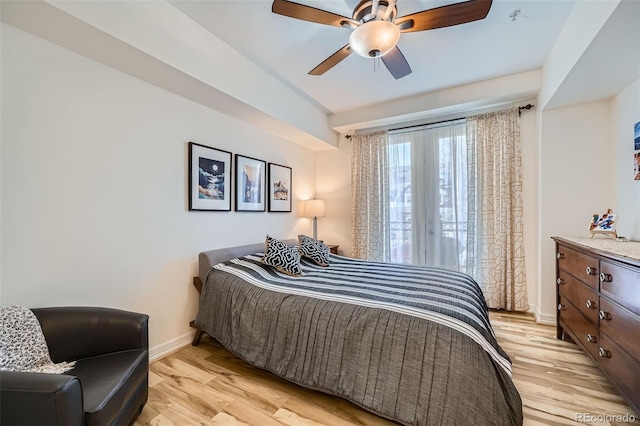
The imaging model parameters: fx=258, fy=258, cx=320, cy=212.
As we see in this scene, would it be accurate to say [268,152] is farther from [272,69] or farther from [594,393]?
[594,393]

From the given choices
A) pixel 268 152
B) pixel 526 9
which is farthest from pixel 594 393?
pixel 268 152

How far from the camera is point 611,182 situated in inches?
100

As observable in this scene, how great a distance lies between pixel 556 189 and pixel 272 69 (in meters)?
3.34

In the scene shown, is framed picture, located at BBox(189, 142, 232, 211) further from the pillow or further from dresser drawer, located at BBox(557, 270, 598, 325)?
dresser drawer, located at BBox(557, 270, 598, 325)

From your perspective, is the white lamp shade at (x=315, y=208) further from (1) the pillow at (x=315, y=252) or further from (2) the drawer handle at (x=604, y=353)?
(2) the drawer handle at (x=604, y=353)

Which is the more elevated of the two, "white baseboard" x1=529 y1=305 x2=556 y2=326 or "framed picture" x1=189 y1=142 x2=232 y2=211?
"framed picture" x1=189 y1=142 x2=232 y2=211

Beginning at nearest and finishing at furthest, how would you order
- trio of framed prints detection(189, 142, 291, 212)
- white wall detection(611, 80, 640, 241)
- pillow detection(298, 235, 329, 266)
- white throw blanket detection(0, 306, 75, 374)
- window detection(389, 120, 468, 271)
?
white throw blanket detection(0, 306, 75, 374), white wall detection(611, 80, 640, 241), trio of framed prints detection(189, 142, 291, 212), pillow detection(298, 235, 329, 266), window detection(389, 120, 468, 271)

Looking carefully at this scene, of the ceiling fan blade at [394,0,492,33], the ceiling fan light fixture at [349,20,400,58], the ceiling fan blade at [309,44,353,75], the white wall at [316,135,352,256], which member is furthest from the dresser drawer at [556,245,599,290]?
the white wall at [316,135,352,256]

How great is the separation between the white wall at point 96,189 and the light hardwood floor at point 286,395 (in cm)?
50

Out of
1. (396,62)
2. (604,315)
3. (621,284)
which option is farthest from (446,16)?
(604,315)

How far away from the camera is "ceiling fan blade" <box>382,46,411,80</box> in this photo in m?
2.02

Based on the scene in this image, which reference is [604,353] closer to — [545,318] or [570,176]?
[545,318]

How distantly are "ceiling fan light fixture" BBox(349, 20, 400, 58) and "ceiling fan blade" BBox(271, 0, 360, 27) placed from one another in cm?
13

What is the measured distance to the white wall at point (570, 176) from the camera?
2611 mm
